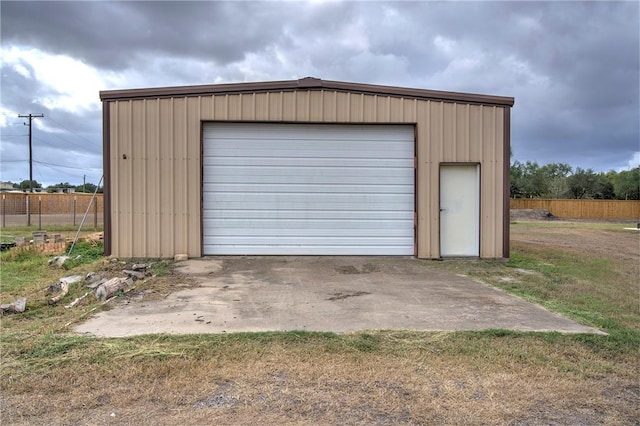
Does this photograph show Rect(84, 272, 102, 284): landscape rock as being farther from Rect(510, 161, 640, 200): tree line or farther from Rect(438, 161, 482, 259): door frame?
Rect(510, 161, 640, 200): tree line

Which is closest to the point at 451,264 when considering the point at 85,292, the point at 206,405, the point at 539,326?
the point at 539,326

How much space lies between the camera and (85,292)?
6848 millimetres

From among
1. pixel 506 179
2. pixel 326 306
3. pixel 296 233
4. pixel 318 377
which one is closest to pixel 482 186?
pixel 506 179

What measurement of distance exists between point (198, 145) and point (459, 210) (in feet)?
20.1

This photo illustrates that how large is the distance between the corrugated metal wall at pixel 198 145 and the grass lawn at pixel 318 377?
17.1ft

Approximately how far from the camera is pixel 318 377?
3.74 metres

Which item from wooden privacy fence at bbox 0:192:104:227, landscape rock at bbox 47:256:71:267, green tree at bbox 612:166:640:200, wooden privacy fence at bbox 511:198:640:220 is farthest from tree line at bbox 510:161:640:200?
landscape rock at bbox 47:256:71:267

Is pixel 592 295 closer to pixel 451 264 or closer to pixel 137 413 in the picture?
pixel 451 264

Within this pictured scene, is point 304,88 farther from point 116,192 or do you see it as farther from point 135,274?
point 135,274

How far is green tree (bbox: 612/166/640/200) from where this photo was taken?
60.2 m

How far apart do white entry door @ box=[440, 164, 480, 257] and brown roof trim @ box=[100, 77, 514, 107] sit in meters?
1.55

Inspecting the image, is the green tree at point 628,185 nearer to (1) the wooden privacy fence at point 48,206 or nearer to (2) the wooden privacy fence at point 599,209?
(2) the wooden privacy fence at point 599,209

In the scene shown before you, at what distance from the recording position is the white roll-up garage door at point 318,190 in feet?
36.0

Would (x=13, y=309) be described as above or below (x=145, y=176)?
below
